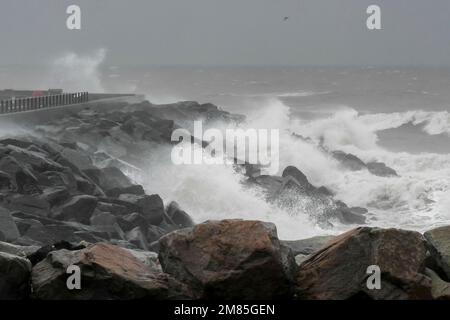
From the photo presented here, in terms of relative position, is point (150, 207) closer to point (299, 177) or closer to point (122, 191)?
point (122, 191)

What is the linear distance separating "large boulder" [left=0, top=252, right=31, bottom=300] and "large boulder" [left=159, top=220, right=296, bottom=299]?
51.1 inches

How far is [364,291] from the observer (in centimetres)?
558

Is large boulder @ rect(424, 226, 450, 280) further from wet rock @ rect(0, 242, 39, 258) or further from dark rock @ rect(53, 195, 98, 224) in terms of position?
dark rock @ rect(53, 195, 98, 224)

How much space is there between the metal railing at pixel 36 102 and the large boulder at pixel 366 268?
15939mm

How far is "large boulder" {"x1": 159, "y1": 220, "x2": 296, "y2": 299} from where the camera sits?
18.4 ft

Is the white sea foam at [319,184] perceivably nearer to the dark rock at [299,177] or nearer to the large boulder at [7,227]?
the dark rock at [299,177]

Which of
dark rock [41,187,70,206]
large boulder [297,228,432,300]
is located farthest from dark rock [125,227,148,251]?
large boulder [297,228,432,300]

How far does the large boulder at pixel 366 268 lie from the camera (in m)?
5.59

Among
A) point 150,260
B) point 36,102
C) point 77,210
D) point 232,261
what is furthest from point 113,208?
point 36,102

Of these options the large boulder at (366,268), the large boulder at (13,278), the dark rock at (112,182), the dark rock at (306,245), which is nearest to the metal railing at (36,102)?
the dark rock at (112,182)

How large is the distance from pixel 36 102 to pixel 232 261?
58.4ft

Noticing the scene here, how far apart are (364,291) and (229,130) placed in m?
21.3

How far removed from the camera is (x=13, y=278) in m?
5.66
